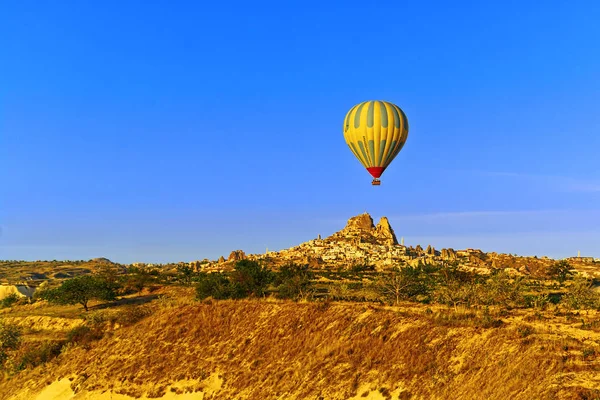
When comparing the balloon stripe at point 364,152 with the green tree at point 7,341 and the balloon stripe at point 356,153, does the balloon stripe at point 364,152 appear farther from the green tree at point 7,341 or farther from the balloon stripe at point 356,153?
the green tree at point 7,341

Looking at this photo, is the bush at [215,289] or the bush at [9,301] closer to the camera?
the bush at [215,289]

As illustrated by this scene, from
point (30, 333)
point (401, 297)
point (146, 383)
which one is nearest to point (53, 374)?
point (146, 383)

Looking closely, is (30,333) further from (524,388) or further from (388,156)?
(524,388)

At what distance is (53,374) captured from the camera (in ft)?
139

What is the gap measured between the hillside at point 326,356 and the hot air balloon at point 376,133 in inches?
825

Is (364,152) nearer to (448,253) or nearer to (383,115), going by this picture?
(383,115)

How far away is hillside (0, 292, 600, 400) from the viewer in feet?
85.3

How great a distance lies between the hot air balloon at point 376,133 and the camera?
56.9 metres

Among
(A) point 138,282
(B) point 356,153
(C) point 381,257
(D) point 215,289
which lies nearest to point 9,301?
(A) point 138,282

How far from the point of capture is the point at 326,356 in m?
33.7

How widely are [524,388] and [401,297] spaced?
91.6ft

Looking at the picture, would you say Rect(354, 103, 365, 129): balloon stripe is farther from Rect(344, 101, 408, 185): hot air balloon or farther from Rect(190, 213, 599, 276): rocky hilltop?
Rect(190, 213, 599, 276): rocky hilltop

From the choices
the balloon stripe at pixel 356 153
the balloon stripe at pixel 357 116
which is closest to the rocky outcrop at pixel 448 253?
the balloon stripe at pixel 356 153

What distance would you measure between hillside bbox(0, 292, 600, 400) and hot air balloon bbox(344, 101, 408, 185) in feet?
68.7
